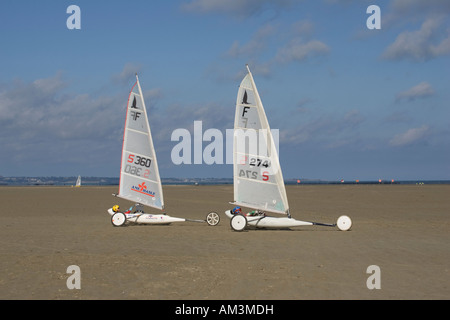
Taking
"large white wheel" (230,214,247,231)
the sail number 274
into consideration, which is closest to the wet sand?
"large white wheel" (230,214,247,231)

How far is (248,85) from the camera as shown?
2108 cm

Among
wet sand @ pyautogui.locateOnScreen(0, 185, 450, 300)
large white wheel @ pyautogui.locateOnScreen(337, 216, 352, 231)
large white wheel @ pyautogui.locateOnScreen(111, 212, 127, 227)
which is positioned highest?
large white wheel @ pyautogui.locateOnScreen(111, 212, 127, 227)

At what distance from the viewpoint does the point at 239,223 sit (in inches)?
779

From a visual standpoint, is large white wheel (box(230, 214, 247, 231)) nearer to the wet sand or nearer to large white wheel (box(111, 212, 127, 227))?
the wet sand

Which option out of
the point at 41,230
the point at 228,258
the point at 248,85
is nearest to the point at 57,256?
the point at 228,258

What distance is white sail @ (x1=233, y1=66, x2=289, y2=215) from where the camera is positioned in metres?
21.0

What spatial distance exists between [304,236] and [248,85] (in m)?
6.99

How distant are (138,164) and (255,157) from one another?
5.96 metres

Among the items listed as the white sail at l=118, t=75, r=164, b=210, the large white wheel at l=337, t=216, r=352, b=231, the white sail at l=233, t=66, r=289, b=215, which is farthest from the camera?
the white sail at l=118, t=75, r=164, b=210

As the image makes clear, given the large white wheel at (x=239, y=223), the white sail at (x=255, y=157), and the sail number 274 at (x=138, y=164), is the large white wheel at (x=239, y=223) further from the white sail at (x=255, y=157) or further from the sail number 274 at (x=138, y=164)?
the sail number 274 at (x=138, y=164)

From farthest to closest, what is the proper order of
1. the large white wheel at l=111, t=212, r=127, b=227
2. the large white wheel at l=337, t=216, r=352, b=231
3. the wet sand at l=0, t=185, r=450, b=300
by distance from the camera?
the large white wheel at l=111, t=212, r=127, b=227 → the large white wheel at l=337, t=216, r=352, b=231 → the wet sand at l=0, t=185, r=450, b=300

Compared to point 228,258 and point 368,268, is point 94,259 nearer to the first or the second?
point 228,258

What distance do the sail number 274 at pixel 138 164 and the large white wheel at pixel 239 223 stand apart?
18.6 feet

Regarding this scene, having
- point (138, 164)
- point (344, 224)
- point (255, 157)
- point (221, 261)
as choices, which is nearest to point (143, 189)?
point (138, 164)
